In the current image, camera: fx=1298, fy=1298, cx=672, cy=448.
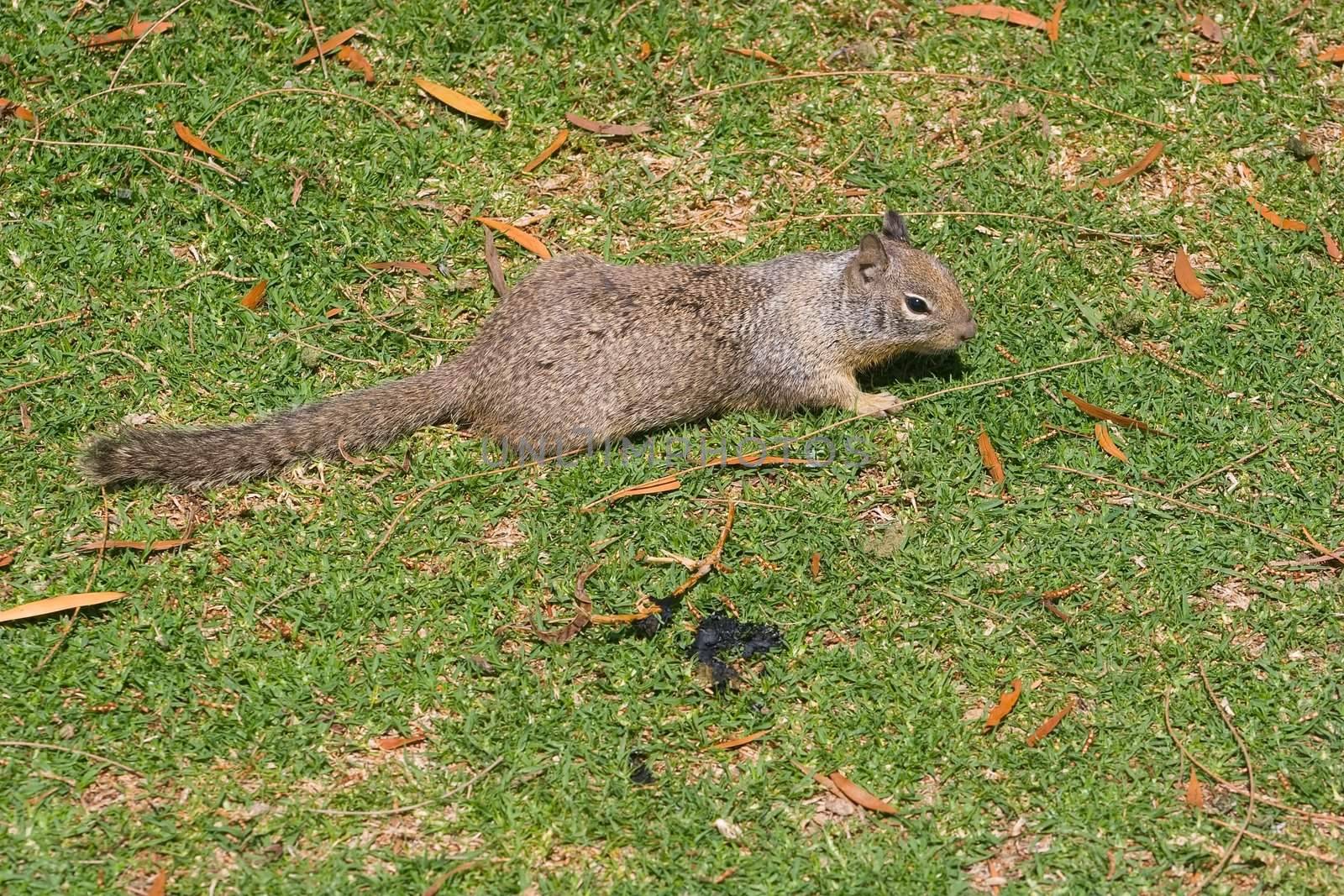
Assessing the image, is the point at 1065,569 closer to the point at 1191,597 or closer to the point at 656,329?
the point at 1191,597

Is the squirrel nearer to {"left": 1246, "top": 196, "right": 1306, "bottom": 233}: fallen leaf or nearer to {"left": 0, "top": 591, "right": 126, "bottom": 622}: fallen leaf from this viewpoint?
{"left": 0, "top": 591, "right": 126, "bottom": 622}: fallen leaf

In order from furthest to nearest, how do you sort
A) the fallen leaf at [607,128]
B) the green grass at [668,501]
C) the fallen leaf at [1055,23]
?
the fallen leaf at [1055,23]
the fallen leaf at [607,128]
the green grass at [668,501]

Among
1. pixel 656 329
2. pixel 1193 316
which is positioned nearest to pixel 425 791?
pixel 656 329

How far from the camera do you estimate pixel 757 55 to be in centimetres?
669

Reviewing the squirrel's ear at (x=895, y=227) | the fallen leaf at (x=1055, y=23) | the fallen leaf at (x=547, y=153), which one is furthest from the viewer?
the fallen leaf at (x=1055, y=23)

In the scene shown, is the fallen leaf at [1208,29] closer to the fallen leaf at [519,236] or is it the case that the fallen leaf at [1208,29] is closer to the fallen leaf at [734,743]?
the fallen leaf at [519,236]

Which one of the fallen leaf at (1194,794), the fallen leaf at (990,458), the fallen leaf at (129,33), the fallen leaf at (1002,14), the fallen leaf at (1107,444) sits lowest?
the fallen leaf at (1194,794)

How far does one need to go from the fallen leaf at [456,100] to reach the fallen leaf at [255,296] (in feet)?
4.61

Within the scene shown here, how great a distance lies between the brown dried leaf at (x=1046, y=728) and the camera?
14.3 feet

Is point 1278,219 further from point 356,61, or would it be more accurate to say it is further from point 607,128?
point 356,61

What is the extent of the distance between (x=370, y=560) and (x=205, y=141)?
8.26ft

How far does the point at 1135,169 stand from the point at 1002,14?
1.20 m

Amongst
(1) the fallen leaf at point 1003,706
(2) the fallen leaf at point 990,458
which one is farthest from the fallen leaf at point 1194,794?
(2) the fallen leaf at point 990,458

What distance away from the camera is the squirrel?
4957 millimetres
